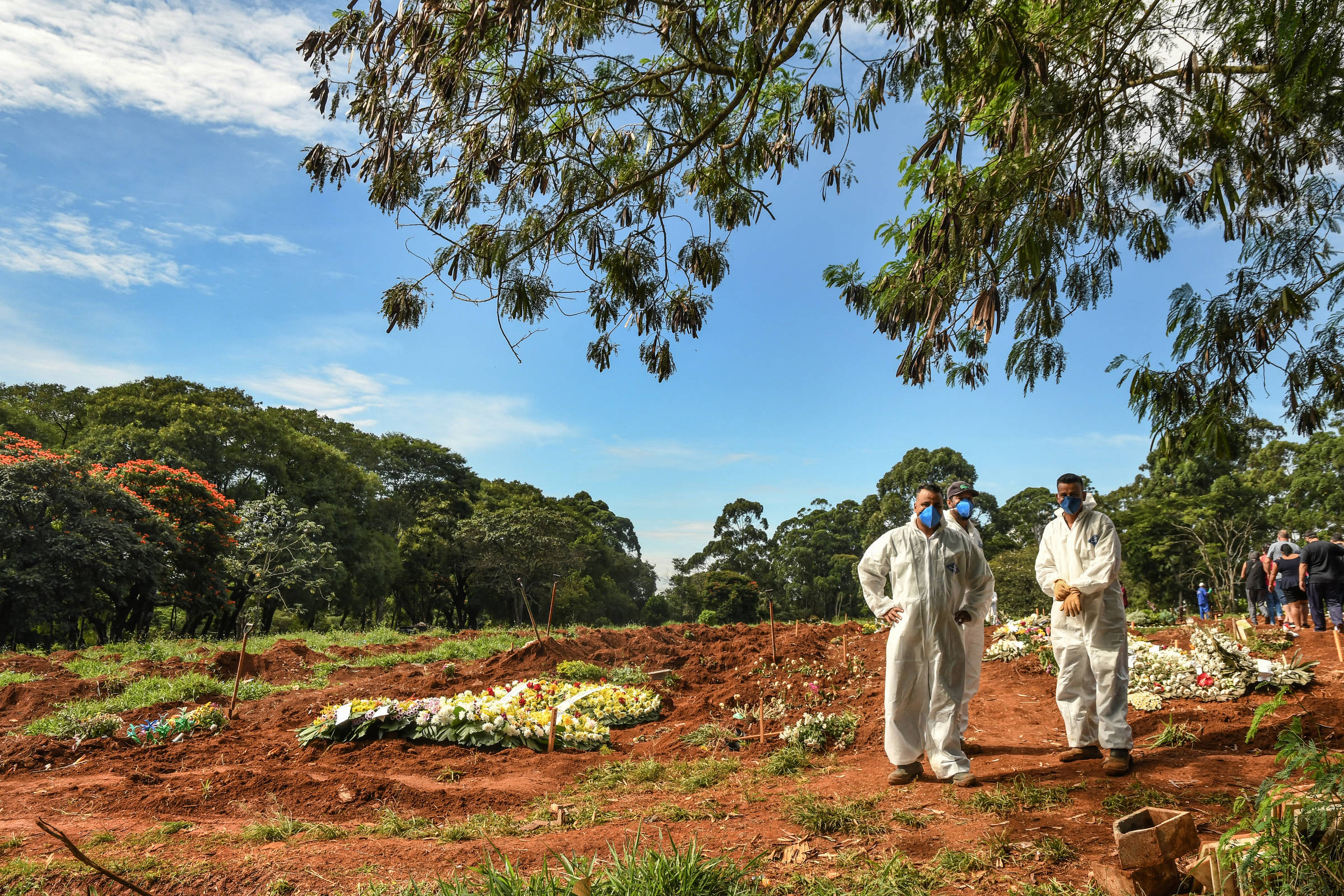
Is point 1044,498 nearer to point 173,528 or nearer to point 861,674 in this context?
point 861,674

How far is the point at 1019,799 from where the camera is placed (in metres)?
4.00

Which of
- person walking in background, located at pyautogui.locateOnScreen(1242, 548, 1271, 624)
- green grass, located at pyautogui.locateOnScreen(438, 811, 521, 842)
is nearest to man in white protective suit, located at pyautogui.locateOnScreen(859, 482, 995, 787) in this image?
green grass, located at pyautogui.locateOnScreen(438, 811, 521, 842)

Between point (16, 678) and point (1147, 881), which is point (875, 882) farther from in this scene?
point (16, 678)

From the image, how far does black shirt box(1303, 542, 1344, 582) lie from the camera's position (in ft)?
33.6

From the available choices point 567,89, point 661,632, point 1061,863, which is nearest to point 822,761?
point 1061,863

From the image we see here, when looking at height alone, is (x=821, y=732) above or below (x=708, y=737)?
above

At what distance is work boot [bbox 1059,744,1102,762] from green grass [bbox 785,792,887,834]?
154 centimetres

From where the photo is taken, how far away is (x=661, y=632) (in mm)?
15398

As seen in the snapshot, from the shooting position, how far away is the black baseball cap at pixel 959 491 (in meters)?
5.98

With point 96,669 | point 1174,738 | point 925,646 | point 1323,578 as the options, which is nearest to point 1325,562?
point 1323,578

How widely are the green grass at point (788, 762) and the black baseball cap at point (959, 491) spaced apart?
2.32 m

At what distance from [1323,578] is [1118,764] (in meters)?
8.55

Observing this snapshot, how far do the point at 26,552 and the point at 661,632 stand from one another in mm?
13372

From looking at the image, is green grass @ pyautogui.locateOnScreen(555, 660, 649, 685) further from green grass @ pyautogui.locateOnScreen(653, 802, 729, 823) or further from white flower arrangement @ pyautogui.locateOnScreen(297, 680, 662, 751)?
green grass @ pyautogui.locateOnScreen(653, 802, 729, 823)
